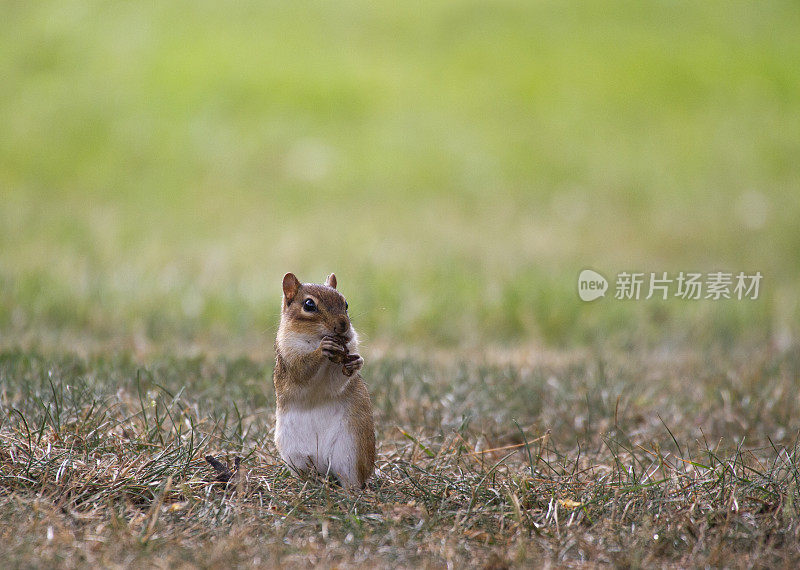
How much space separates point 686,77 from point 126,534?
9.37 metres

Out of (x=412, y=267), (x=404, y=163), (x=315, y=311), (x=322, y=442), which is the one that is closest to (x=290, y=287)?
(x=315, y=311)

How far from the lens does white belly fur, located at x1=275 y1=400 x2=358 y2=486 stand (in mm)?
3082

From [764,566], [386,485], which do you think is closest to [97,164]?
[386,485]

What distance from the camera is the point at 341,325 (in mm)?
3148

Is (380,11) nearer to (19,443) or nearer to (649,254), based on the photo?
(649,254)

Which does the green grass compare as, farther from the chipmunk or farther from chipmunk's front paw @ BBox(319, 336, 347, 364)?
chipmunk's front paw @ BBox(319, 336, 347, 364)

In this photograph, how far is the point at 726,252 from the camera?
8.86 m

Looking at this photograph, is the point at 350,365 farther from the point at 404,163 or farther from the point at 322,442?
the point at 404,163

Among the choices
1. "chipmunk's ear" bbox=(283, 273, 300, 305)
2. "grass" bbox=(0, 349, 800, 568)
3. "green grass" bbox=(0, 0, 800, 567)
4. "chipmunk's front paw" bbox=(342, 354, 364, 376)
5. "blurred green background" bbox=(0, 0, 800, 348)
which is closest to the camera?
"grass" bbox=(0, 349, 800, 568)

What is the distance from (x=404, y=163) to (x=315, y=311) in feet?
20.8

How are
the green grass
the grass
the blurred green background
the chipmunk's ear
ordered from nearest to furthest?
the grass < the green grass < the chipmunk's ear < the blurred green background

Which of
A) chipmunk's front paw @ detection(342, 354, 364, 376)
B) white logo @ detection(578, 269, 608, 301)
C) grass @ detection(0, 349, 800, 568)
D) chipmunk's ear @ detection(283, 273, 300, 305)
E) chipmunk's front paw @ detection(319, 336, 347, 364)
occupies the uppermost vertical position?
chipmunk's ear @ detection(283, 273, 300, 305)

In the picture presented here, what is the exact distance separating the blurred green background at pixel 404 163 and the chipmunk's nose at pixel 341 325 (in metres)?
3.24

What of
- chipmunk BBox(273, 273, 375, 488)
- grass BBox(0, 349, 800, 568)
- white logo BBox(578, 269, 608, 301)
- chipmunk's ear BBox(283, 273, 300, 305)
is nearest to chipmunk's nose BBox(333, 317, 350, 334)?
chipmunk BBox(273, 273, 375, 488)
